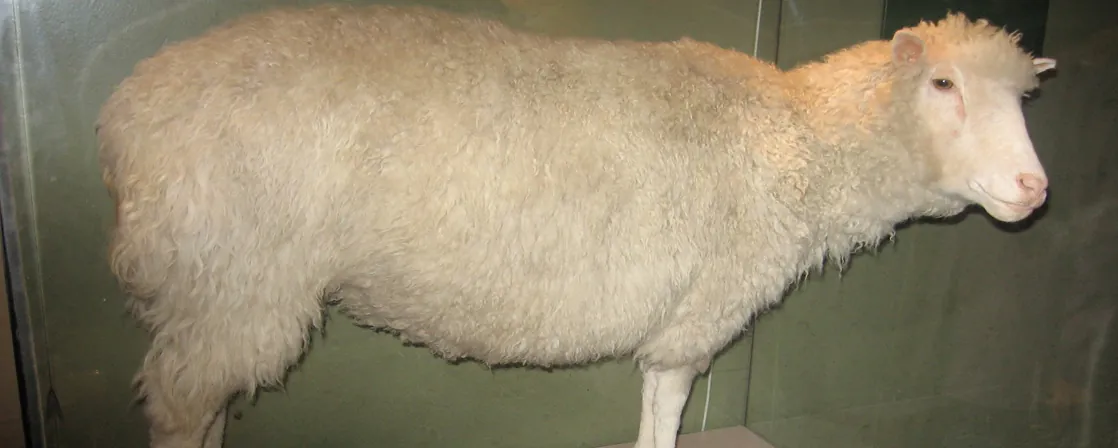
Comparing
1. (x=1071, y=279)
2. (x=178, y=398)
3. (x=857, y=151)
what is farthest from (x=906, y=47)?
(x=178, y=398)

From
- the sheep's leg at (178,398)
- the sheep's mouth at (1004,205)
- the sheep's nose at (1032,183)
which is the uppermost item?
the sheep's nose at (1032,183)

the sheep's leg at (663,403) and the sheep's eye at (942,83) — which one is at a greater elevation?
the sheep's eye at (942,83)

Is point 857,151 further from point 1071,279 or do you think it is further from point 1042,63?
point 1071,279

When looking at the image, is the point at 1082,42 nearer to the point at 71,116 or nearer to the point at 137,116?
the point at 137,116

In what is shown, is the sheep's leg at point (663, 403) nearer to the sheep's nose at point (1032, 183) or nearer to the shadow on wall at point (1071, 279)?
the sheep's nose at point (1032, 183)

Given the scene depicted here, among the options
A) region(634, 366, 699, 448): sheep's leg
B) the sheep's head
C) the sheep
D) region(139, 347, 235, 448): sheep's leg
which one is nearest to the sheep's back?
the sheep

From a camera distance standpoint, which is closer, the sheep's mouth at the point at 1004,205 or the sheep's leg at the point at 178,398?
the sheep's leg at the point at 178,398

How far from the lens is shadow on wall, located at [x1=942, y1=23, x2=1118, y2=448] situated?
77.6 inches

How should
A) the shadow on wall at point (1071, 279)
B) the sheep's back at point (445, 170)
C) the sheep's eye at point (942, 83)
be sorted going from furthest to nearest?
the shadow on wall at point (1071, 279), the sheep's eye at point (942, 83), the sheep's back at point (445, 170)

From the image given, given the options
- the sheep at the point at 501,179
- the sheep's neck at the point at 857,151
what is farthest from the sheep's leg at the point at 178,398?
the sheep's neck at the point at 857,151

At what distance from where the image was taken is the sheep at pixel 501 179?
1398mm

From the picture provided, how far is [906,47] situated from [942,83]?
0.12 metres

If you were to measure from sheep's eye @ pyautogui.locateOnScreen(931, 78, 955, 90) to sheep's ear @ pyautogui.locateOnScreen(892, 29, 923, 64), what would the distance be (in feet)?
0.21

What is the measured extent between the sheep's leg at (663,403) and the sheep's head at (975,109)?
0.80 meters
